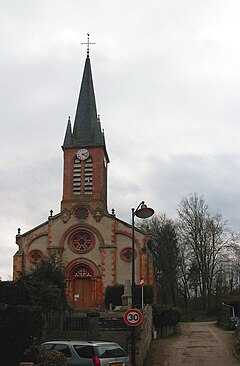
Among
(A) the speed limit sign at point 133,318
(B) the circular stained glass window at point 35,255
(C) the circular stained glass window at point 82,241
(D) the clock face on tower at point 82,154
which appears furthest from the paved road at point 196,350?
Answer: (D) the clock face on tower at point 82,154

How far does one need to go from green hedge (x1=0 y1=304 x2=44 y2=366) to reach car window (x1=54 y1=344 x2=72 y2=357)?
66 centimetres

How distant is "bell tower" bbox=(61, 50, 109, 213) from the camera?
42.9m

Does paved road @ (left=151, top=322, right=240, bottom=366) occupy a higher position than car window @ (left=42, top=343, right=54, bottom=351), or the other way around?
car window @ (left=42, top=343, right=54, bottom=351)

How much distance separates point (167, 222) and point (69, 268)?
21.5 metres

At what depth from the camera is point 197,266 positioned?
50.3m

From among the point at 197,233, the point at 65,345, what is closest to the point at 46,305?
the point at 65,345

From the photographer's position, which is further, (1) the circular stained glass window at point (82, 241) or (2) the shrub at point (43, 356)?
(1) the circular stained glass window at point (82, 241)

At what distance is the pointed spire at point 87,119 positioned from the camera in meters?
45.3

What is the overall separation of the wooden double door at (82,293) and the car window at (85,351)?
27.3 metres

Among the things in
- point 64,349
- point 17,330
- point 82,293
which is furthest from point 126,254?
point 17,330

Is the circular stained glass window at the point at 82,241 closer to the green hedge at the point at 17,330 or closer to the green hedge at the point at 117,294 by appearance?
the green hedge at the point at 117,294

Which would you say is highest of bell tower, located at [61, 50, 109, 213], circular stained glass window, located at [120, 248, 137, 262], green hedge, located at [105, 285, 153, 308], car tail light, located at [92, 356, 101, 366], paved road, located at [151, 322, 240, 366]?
bell tower, located at [61, 50, 109, 213]

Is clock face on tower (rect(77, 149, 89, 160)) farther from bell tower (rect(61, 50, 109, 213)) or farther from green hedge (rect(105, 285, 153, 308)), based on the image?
green hedge (rect(105, 285, 153, 308))

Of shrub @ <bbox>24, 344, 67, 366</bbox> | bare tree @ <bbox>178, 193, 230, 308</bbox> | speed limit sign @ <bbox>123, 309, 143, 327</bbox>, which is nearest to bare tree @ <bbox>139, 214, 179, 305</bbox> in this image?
bare tree @ <bbox>178, 193, 230, 308</bbox>
